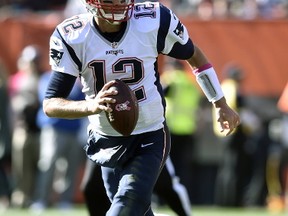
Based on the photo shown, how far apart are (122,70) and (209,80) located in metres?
0.69

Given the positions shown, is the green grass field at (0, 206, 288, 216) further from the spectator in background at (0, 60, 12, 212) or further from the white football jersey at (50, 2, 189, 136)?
the white football jersey at (50, 2, 189, 136)

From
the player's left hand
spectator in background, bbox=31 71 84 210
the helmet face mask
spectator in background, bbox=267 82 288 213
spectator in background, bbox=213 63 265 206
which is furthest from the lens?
spectator in background, bbox=267 82 288 213

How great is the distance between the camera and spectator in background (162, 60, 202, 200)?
12000mm

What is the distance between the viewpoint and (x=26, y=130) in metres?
12.1

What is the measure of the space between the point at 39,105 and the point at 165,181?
5.20 meters

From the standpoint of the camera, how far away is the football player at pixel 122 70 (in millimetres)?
5793

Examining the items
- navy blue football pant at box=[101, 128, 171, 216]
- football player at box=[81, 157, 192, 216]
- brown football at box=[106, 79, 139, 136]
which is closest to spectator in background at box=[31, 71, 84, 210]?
football player at box=[81, 157, 192, 216]

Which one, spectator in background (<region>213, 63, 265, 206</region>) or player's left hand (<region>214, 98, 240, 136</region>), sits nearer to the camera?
player's left hand (<region>214, 98, 240, 136</region>)

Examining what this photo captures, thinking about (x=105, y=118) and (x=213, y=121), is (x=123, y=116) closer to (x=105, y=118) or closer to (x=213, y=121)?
(x=105, y=118)

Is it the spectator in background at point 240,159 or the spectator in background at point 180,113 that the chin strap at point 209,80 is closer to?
the spectator in background at point 180,113

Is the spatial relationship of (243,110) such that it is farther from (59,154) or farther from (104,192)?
(104,192)

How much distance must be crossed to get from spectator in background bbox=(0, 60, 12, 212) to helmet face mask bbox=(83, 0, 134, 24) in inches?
243

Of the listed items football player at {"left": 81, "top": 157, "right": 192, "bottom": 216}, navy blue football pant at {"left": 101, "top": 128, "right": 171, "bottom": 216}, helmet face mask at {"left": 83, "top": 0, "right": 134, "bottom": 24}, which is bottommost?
football player at {"left": 81, "top": 157, "right": 192, "bottom": 216}

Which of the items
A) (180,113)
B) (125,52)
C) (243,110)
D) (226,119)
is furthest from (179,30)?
(243,110)
